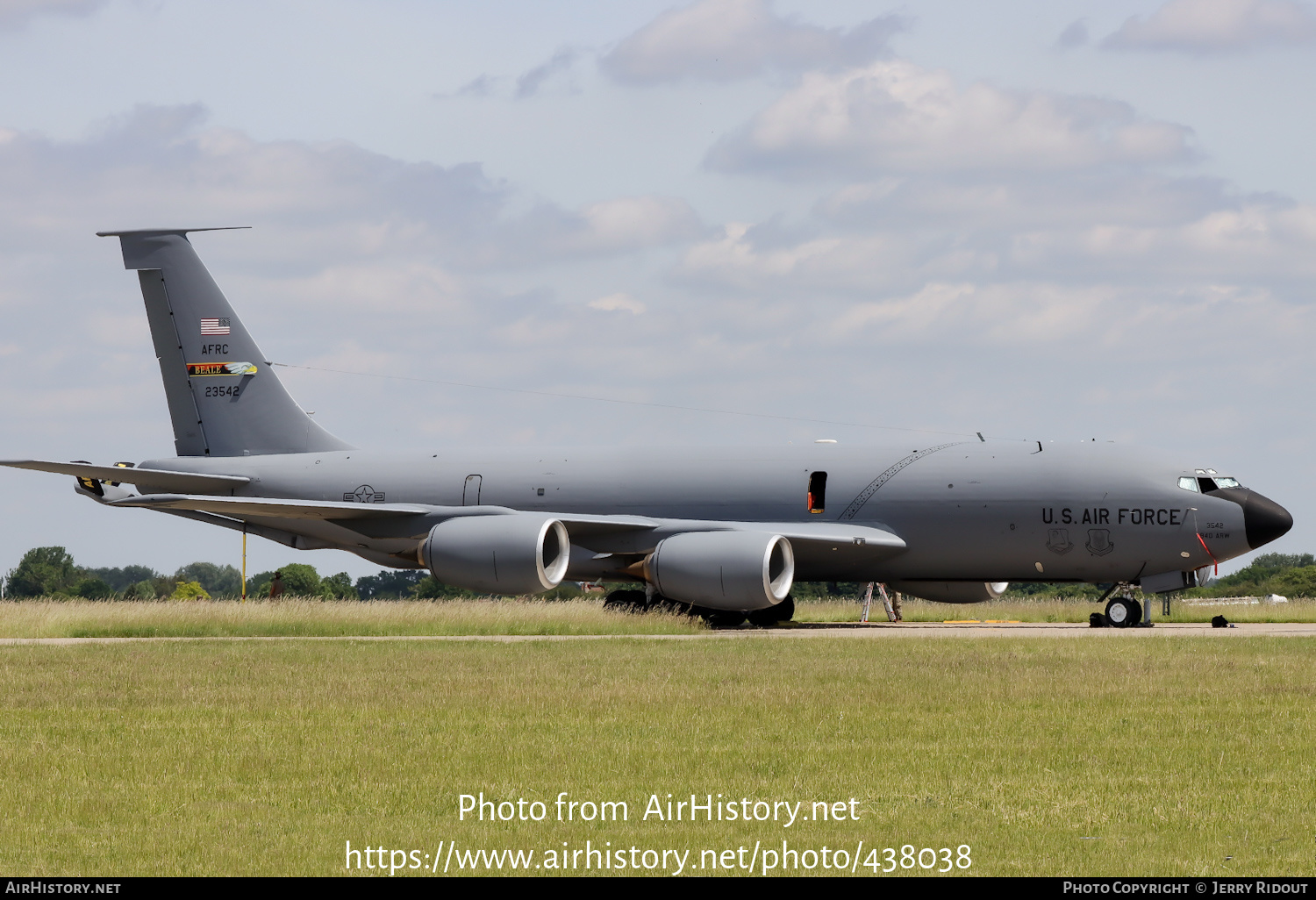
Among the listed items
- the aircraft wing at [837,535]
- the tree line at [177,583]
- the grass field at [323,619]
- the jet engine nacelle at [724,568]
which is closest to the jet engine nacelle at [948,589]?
the aircraft wing at [837,535]

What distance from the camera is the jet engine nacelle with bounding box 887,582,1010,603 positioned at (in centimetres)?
3119

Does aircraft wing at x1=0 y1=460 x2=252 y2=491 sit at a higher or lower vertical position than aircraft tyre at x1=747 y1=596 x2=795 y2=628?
higher

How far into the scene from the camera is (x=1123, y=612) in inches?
1128

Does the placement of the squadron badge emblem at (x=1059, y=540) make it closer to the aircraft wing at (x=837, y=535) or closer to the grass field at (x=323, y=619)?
the aircraft wing at (x=837, y=535)

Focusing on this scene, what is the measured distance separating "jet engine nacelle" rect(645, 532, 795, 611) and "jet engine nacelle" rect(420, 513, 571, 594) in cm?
183

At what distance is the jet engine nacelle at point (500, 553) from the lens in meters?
27.7

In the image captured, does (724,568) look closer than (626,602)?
Yes

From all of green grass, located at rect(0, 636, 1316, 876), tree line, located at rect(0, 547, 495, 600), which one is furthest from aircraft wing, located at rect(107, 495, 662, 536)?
tree line, located at rect(0, 547, 495, 600)

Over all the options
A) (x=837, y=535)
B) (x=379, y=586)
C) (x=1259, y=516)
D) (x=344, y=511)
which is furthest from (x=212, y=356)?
(x=379, y=586)

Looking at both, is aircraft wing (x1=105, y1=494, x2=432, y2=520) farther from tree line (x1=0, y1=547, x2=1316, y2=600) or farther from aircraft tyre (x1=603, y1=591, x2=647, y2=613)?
tree line (x1=0, y1=547, x2=1316, y2=600)

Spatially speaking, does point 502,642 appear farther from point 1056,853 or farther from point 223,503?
point 1056,853

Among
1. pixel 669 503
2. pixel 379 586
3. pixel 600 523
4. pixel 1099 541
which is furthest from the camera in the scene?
pixel 379 586

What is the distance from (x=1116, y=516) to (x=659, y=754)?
723 inches

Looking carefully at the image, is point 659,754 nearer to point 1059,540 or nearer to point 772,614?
point 1059,540
